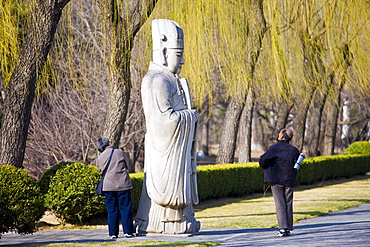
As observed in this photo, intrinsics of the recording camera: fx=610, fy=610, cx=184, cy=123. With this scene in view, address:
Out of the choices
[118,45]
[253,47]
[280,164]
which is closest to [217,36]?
[253,47]

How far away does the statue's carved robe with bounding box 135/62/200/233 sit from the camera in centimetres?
916

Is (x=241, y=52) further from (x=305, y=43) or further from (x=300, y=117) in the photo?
(x=300, y=117)

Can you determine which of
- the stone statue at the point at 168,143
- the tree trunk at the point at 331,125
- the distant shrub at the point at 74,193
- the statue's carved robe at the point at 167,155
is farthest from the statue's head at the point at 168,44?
the tree trunk at the point at 331,125

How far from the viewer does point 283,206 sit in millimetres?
9547

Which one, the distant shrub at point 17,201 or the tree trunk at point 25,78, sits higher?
the tree trunk at point 25,78

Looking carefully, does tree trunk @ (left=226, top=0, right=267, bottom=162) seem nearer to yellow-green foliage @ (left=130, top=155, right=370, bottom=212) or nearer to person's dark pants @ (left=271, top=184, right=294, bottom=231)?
yellow-green foliage @ (left=130, top=155, right=370, bottom=212)

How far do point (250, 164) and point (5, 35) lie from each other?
12.3m

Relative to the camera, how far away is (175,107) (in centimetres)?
939

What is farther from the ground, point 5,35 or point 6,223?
point 5,35

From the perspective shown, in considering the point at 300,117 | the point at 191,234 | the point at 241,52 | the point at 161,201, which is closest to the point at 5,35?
the point at 161,201

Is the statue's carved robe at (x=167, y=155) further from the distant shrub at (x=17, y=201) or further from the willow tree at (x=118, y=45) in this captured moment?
the willow tree at (x=118, y=45)

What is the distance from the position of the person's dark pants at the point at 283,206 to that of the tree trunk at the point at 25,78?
4.44 meters

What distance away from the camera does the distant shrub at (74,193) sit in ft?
38.4

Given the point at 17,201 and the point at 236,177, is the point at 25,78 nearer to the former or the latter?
the point at 17,201
